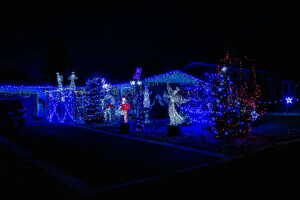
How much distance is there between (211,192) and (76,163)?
355 centimetres

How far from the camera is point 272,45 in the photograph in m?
15.6

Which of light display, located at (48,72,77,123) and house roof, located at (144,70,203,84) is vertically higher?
house roof, located at (144,70,203,84)

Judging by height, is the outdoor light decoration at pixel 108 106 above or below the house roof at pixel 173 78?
below

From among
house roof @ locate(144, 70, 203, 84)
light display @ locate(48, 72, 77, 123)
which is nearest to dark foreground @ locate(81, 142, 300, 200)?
house roof @ locate(144, 70, 203, 84)

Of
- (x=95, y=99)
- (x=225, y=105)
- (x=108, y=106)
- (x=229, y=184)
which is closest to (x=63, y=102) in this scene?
(x=95, y=99)

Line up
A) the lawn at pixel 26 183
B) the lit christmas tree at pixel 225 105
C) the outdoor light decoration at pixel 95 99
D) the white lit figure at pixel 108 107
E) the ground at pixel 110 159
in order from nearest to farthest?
the lawn at pixel 26 183 < the ground at pixel 110 159 < the lit christmas tree at pixel 225 105 < the outdoor light decoration at pixel 95 99 < the white lit figure at pixel 108 107

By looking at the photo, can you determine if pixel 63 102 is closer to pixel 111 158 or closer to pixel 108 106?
pixel 108 106

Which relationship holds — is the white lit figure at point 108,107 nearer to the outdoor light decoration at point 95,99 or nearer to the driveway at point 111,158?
the outdoor light decoration at point 95,99

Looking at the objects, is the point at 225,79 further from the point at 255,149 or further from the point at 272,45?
the point at 272,45

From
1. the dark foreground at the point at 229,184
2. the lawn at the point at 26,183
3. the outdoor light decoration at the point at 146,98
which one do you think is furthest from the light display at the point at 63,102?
the dark foreground at the point at 229,184

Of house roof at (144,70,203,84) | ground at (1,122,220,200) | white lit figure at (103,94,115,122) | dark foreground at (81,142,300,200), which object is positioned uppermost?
house roof at (144,70,203,84)

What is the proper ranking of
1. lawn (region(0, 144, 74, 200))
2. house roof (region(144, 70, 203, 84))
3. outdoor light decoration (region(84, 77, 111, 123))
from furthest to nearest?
house roof (region(144, 70, 203, 84)), outdoor light decoration (region(84, 77, 111, 123)), lawn (region(0, 144, 74, 200))

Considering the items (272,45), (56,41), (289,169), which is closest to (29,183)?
(289,169)

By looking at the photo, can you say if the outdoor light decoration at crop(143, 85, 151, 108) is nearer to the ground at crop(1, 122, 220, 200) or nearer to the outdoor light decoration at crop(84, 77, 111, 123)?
the outdoor light decoration at crop(84, 77, 111, 123)
